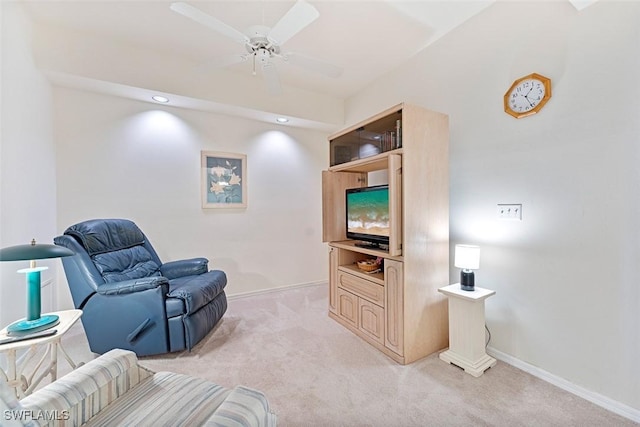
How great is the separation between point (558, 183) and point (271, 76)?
7.20 feet

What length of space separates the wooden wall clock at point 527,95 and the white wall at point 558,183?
5 cm

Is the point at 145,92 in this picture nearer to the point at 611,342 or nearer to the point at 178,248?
the point at 178,248

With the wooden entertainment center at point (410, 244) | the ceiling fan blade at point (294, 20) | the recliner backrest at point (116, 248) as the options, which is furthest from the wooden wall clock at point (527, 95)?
the recliner backrest at point (116, 248)

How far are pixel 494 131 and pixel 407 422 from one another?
A: 2.11 metres

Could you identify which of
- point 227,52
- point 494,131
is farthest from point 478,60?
point 227,52

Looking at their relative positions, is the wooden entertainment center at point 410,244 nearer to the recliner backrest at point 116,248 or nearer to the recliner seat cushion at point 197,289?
the recliner seat cushion at point 197,289

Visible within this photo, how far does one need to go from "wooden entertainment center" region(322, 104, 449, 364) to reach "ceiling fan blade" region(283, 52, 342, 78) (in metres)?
0.51

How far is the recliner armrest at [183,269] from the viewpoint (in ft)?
8.91

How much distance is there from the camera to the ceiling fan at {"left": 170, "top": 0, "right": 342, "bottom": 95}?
5.02ft

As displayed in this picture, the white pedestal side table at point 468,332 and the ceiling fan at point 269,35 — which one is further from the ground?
the ceiling fan at point 269,35

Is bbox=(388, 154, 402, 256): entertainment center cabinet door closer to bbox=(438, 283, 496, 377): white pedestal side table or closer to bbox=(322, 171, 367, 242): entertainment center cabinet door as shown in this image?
bbox=(438, 283, 496, 377): white pedestal side table

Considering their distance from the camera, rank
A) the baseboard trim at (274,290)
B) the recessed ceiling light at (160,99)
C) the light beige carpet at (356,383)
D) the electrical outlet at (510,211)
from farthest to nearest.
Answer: the baseboard trim at (274,290)
the recessed ceiling light at (160,99)
the electrical outlet at (510,211)
the light beige carpet at (356,383)

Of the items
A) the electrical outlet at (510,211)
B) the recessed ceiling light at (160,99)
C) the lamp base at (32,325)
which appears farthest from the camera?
the recessed ceiling light at (160,99)

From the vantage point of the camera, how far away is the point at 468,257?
78.5 inches
